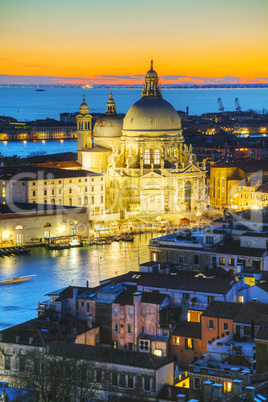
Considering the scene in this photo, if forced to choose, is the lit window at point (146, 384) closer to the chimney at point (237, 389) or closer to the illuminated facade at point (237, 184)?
the chimney at point (237, 389)

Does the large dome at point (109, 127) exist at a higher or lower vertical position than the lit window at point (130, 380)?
higher

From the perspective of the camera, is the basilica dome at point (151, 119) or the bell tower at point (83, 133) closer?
the basilica dome at point (151, 119)

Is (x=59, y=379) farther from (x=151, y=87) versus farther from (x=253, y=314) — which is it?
(x=151, y=87)

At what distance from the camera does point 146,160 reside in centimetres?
3275

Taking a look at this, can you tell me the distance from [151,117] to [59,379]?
21.6 m

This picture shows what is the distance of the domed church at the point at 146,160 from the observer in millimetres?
31516

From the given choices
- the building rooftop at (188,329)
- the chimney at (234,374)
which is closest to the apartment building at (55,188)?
the building rooftop at (188,329)

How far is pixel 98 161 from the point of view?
3378 cm

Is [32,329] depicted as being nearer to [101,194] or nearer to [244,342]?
[244,342]

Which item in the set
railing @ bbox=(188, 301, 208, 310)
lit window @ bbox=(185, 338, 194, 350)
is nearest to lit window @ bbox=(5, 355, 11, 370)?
lit window @ bbox=(185, 338, 194, 350)

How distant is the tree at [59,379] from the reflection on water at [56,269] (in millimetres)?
4213

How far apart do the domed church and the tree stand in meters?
18.7

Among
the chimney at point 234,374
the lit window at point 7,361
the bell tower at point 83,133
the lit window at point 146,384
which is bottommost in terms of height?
the lit window at point 146,384

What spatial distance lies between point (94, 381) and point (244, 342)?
80.4 inches
